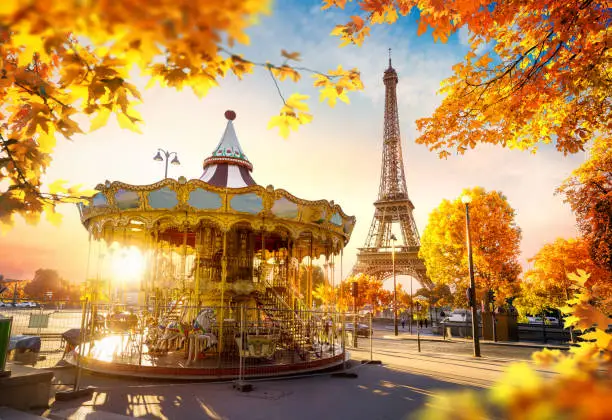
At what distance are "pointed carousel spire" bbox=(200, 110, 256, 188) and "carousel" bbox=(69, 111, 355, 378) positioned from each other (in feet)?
0.14

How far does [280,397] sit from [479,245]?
949 inches

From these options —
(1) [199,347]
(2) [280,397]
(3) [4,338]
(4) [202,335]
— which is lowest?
(2) [280,397]

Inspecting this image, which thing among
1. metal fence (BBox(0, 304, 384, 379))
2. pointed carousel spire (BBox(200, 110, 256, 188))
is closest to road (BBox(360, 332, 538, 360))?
metal fence (BBox(0, 304, 384, 379))

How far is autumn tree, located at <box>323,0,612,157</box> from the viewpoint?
399 centimetres

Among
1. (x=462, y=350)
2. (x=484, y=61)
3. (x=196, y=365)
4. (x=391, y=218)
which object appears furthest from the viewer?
(x=391, y=218)

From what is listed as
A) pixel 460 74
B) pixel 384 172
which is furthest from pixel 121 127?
pixel 384 172

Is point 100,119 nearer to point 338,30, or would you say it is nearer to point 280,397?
point 338,30

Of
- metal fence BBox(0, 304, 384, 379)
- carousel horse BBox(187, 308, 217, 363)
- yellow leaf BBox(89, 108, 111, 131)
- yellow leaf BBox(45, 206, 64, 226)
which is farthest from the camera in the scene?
carousel horse BBox(187, 308, 217, 363)

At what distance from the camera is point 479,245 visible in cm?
2797

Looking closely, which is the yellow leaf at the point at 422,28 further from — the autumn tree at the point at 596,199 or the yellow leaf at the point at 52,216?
the autumn tree at the point at 596,199

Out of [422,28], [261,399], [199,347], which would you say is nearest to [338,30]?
[422,28]

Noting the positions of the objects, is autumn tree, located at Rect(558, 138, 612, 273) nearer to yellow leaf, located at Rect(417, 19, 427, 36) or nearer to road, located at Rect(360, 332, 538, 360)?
road, located at Rect(360, 332, 538, 360)

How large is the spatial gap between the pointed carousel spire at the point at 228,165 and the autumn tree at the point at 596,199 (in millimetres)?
13036

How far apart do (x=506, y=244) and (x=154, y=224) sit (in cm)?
2486
